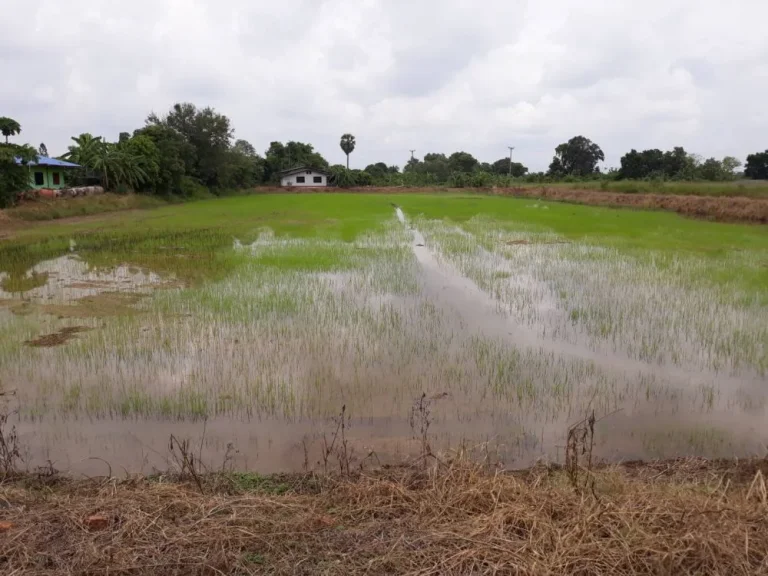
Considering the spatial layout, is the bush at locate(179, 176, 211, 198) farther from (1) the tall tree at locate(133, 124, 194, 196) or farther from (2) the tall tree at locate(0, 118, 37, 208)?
(2) the tall tree at locate(0, 118, 37, 208)

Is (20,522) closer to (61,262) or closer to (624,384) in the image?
(624,384)

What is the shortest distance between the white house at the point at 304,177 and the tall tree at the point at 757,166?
38.1 metres

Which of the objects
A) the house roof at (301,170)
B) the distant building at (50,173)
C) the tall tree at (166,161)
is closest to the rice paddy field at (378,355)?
the distant building at (50,173)

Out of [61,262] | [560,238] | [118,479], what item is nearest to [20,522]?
[118,479]

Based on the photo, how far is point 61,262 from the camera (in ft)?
42.4

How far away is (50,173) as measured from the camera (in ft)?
94.7

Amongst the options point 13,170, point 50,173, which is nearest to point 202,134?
point 50,173

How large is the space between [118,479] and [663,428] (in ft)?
14.6

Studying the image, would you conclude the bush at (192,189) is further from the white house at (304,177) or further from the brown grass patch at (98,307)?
the brown grass patch at (98,307)

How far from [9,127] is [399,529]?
92.4ft

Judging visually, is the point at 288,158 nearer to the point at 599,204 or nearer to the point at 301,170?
the point at 301,170

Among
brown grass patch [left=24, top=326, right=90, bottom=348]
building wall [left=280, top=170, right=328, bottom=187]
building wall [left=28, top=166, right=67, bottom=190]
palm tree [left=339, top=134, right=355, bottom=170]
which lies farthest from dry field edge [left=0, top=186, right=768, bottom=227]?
palm tree [left=339, top=134, right=355, bottom=170]

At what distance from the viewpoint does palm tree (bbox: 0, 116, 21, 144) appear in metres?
23.5

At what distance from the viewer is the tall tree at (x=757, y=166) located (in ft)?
137
